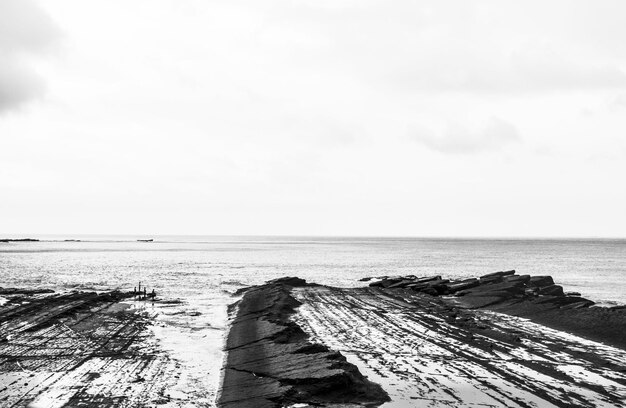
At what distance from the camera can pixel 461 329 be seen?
77.6ft

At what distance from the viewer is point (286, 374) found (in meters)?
14.5

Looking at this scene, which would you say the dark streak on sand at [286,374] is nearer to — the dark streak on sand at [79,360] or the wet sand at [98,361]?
the wet sand at [98,361]

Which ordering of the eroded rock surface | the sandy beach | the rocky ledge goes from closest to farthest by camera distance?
the sandy beach < the eroded rock surface < the rocky ledge

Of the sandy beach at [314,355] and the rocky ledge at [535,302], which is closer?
the sandy beach at [314,355]

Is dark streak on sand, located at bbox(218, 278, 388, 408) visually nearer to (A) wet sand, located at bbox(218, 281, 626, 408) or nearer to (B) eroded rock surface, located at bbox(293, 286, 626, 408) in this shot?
(A) wet sand, located at bbox(218, 281, 626, 408)

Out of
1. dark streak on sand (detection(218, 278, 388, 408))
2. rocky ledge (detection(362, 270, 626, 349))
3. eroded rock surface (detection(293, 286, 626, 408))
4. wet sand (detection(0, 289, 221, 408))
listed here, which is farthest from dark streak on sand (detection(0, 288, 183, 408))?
rocky ledge (detection(362, 270, 626, 349))

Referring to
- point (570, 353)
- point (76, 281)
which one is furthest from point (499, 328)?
point (76, 281)

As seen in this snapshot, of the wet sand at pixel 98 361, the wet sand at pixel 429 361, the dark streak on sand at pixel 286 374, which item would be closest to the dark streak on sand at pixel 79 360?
the wet sand at pixel 98 361

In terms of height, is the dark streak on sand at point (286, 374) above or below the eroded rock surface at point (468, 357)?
above

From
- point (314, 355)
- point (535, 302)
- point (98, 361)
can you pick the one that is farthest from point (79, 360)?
point (535, 302)

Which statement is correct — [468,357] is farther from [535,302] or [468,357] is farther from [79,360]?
[535,302]

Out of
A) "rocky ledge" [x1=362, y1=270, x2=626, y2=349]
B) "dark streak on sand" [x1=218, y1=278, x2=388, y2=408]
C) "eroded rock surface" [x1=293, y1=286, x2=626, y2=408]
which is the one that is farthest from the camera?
"rocky ledge" [x1=362, y1=270, x2=626, y2=349]

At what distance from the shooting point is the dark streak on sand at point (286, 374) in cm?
Answer: 1264

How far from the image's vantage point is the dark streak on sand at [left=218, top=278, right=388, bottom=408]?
12.6 metres
